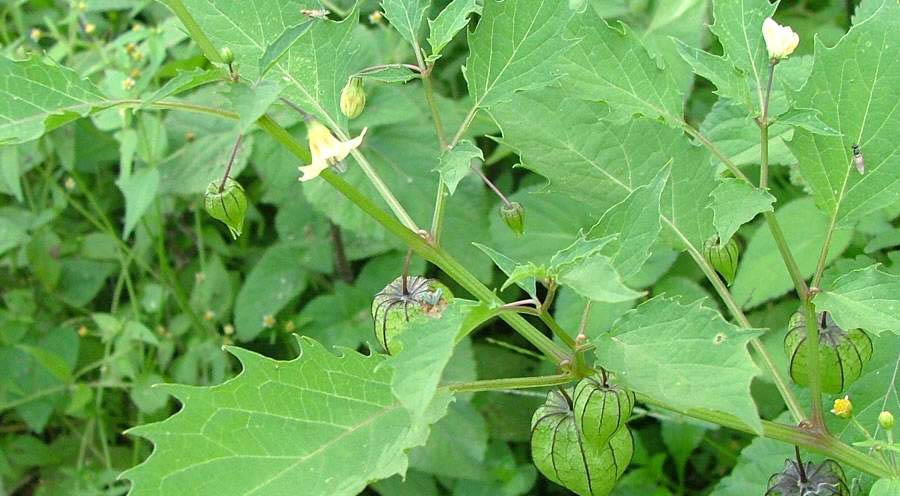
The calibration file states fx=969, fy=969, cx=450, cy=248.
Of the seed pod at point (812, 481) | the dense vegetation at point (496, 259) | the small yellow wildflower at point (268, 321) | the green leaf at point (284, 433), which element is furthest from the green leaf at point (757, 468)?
the small yellow wildflower at point (268, 321)

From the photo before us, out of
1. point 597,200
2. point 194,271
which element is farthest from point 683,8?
point 194,271

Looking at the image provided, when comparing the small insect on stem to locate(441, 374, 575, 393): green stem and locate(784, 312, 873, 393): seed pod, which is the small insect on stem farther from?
locate(441, 374, 575, 393): green stem

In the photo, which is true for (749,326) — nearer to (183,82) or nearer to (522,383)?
(522,383)

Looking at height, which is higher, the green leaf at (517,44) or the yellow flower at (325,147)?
the green leaf at (517,44)

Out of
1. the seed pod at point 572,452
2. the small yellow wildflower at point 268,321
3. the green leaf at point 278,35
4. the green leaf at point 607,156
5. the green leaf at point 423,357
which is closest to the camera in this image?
the green leaf at point 423,357

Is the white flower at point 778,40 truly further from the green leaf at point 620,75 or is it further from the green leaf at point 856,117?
the green leaf at point 620,75
